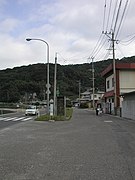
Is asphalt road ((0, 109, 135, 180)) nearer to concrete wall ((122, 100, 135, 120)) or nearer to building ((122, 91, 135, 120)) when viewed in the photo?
building ((122, 91, 135, 120))

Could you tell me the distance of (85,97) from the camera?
146500 mm

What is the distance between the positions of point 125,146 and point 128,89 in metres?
41.7

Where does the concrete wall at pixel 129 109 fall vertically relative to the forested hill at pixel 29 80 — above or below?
below

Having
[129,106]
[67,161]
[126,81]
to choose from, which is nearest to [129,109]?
[129,106]

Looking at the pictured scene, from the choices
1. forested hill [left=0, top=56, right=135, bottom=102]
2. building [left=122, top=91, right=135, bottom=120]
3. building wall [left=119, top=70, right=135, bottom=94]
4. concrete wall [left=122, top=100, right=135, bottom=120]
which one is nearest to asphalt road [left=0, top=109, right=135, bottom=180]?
building [left=122, top=91, right=135, bottom=120]

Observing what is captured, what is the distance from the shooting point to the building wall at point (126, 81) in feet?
175

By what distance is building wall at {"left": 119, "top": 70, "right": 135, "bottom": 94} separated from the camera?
53.3 meters

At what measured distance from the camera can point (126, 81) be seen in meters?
53.4

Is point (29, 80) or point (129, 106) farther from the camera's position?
point (29, 80)

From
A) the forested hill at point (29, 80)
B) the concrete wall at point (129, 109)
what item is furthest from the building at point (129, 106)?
the forested hill at point (29, 80)

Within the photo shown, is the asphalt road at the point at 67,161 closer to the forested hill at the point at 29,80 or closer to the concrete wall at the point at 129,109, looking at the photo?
the concrete wall at the point at 129,109

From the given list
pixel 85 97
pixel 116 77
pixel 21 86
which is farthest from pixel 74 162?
pixel 85 97

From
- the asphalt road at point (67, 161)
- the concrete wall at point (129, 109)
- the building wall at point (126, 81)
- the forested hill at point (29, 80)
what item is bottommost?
the asphalt road at point (67, 161)

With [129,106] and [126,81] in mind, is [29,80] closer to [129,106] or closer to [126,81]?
[126,81]
